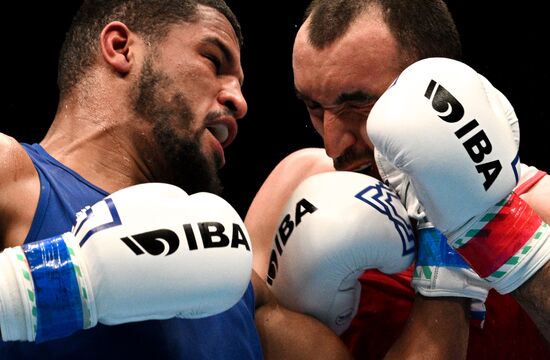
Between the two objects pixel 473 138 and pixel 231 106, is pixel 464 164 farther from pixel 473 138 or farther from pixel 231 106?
pixel 231 106

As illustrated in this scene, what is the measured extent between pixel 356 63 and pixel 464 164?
0.56 meters

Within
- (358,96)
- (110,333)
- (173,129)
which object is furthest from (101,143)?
(358,96)

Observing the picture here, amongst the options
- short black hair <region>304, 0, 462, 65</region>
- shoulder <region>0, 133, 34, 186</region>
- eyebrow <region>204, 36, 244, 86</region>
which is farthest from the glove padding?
shoulder <region>0, 133, 34, 186</region>

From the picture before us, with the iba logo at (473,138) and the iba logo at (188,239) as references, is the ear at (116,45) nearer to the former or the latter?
the iba logo at (188,239)

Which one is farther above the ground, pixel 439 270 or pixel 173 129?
pixel 173 129

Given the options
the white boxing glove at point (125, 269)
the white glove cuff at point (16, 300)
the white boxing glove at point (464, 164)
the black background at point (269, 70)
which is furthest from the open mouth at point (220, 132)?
the black background at point (269, 70)

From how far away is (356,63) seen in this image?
2.25 meters

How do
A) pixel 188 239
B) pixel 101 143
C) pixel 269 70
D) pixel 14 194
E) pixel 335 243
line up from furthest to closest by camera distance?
pixel 269 70 < pixel 101 143 < pixel 335 243 < pixel 14 194 < pixel 188 239

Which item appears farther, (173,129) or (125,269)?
(173,129)

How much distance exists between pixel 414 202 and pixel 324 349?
421 millimetres

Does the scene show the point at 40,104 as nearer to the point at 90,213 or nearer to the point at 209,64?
the point at 209,64

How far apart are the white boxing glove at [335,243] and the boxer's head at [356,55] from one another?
179 mm

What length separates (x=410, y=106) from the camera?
1826 millimetres

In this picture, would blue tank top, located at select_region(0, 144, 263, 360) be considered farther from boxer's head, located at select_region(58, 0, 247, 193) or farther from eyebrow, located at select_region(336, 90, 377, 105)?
eyebrow, located at select_region(336, 90, 377, 105)
